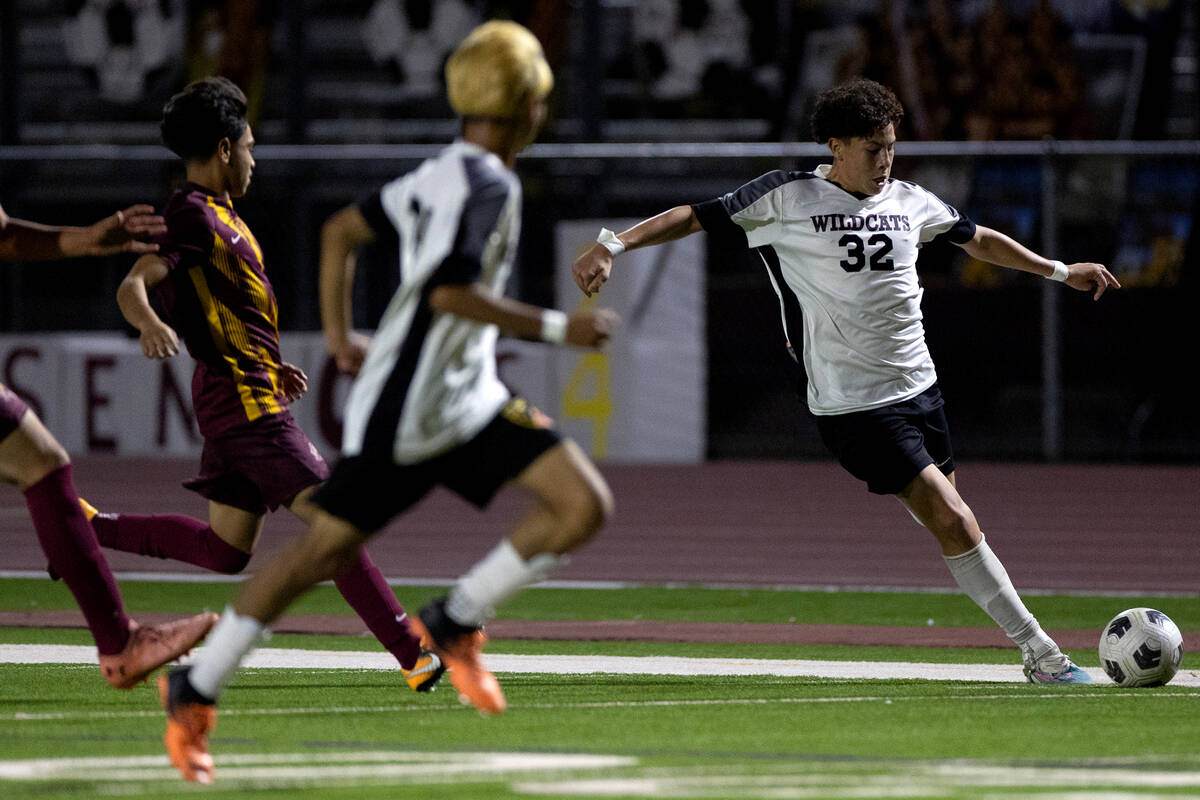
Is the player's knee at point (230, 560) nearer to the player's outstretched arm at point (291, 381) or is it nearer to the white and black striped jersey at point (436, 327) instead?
the player's outstretched arm at point (291, 381)

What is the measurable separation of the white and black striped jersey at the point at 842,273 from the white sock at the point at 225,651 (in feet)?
9.77

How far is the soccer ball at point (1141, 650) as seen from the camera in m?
7.89

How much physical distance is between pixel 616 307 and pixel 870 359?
1243 cm

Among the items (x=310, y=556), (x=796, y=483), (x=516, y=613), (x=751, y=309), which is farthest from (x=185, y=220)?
(x=751, y=309)

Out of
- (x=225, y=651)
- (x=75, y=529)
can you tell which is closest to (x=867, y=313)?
(x=75, y=529)

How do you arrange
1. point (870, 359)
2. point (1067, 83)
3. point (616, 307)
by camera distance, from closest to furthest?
point (870, 359) < point (616, 307) < point (1067, 83)

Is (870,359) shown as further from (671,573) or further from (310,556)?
(671,573)

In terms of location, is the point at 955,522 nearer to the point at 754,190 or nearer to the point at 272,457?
the point at 754,190

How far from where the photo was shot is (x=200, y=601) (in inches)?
459

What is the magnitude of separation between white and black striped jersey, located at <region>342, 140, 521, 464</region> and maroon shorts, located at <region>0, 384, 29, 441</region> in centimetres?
147

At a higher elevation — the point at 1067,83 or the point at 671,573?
the point at 1067,83

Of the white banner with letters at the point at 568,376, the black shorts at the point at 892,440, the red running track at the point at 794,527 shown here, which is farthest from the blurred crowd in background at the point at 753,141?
the black shorts at the point at 892,440

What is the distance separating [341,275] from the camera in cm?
588

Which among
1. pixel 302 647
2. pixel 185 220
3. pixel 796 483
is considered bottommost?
pixel 796 483
